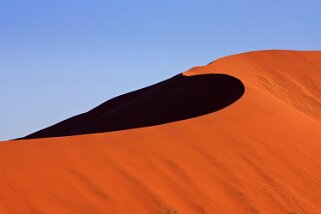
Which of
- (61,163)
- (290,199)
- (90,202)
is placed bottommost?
(290,199)

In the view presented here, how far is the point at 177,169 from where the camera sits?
11094 mm

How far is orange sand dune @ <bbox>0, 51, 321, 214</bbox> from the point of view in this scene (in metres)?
9.66

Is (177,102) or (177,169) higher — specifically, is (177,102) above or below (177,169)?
above

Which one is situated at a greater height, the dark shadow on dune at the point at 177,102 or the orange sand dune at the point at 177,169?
the dark shadow on dune at the point at 177,102

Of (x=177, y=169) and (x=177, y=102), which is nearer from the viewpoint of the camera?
(x=177, y=169)

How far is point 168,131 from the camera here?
12.7m

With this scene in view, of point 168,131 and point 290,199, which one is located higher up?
point 168,131

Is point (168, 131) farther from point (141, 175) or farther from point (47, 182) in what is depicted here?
point (47, 182)

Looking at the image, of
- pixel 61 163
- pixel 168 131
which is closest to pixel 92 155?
pixel 61 163

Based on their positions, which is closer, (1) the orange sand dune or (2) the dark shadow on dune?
(1) the orange sand dune

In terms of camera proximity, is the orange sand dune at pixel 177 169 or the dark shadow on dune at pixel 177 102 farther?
the dark shadow on dune at pixel 177 102

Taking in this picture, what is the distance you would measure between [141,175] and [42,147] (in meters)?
1.80

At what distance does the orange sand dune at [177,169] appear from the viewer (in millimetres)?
9656

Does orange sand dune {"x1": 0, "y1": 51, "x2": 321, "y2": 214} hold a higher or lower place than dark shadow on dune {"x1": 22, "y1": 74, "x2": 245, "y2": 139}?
lower
